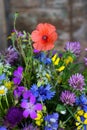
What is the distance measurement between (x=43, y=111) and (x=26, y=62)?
0.18 metres

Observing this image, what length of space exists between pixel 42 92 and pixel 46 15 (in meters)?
1.01

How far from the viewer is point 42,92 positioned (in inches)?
51.1

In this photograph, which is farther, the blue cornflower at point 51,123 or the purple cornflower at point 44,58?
the purple cornflower at point 44,58

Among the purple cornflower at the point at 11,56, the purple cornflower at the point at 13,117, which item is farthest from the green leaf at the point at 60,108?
the purple cornflower at the point at 11,56

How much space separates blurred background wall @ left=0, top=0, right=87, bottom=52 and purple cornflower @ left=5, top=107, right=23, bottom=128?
1059mm

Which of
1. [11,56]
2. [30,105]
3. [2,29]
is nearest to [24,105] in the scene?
[30,105]

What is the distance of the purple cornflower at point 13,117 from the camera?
1222mm

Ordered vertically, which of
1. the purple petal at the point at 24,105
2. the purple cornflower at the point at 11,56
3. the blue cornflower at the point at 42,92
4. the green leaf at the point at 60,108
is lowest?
the green leaf at the point at 60,108

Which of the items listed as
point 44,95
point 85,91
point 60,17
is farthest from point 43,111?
point 60,17

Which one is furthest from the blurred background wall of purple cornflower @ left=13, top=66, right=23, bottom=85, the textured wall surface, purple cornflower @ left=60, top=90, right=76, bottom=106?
purple cornflower @ left=60, top=90, right=76, bottom=106

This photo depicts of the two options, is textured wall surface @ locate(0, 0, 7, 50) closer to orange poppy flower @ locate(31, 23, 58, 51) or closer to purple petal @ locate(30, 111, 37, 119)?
orange poppy flower @ locate(31, 23, 58, 51)

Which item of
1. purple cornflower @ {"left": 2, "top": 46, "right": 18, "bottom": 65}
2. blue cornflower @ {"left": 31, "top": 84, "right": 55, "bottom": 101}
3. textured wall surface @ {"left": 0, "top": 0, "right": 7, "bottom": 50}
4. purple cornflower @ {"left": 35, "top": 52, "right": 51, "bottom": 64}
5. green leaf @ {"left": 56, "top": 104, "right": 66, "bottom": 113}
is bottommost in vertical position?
green leaf @ {"left": 56, "top": 104, "right": 66, "bottom": 113}

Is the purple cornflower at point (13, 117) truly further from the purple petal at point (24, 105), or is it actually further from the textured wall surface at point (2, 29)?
the textured wall surface at point (2, 29)

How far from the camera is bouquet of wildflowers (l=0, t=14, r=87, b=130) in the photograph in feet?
4.10
